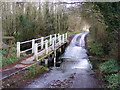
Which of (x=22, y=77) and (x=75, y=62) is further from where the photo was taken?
(x=75, y=62)

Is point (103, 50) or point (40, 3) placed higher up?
point (40, 3)

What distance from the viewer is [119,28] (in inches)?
314

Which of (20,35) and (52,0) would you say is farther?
(52,0)

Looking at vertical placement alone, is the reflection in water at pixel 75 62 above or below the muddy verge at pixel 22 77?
below

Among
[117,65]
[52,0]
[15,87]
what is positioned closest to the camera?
[15,87]

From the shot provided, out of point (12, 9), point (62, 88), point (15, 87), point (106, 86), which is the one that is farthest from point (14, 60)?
point (12, 9)

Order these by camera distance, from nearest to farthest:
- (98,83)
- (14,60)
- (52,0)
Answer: (98,83)
(14,60)
(52,0)

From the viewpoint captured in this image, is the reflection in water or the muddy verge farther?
the reflection in water

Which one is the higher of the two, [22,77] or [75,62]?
[22,77]

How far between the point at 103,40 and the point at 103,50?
3.13 feet

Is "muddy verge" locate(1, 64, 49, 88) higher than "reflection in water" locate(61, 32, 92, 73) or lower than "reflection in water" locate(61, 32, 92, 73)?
higher

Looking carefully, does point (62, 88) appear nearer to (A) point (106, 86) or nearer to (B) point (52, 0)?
(A) point (106, 86)

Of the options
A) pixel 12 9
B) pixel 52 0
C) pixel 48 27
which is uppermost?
pixel 52 0

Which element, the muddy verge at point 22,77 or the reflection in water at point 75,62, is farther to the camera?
the reflection in water at point 75,62
